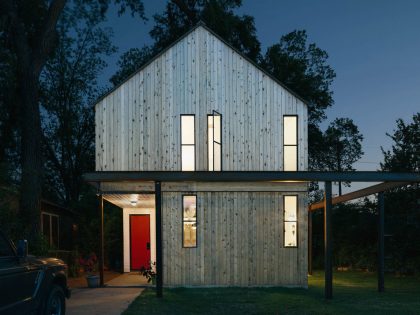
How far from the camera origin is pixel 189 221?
17.1 metres

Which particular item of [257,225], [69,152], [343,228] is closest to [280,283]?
[257,225]

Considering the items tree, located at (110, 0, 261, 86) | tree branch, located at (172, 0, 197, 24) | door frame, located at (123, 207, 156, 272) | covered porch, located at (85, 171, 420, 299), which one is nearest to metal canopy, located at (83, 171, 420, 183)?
covered porch, located at (85, 171, 420, 299)

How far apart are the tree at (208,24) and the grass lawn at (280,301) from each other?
19.8m

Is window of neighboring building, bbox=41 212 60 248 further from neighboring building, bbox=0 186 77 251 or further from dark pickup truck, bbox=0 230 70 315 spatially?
dark pickup truck, bbox=0 230 70 315

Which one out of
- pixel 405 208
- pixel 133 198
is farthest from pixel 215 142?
pixel 405 208

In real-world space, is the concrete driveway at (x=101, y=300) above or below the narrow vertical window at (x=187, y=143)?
below

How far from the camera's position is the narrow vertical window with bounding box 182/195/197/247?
17.0 m

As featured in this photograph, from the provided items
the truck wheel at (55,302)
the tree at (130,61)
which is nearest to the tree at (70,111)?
the tree at (130,61)

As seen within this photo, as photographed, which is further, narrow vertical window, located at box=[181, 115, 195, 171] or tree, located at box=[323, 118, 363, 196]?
tree, located at box=[323, 118, 363, 196]

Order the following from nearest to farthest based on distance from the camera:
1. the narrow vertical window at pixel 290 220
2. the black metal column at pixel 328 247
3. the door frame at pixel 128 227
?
1. the black metal column at pixel 328 247
2. the narrow vertical window at pixel 290 220
3. the door frame at pixel 128 227

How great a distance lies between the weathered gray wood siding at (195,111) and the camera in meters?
17.6

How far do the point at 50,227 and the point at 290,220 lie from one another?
14.4 m

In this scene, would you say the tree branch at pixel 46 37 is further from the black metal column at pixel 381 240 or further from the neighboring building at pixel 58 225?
the black metal column at pixel 381 240

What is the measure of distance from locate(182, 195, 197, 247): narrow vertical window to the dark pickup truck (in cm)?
706
